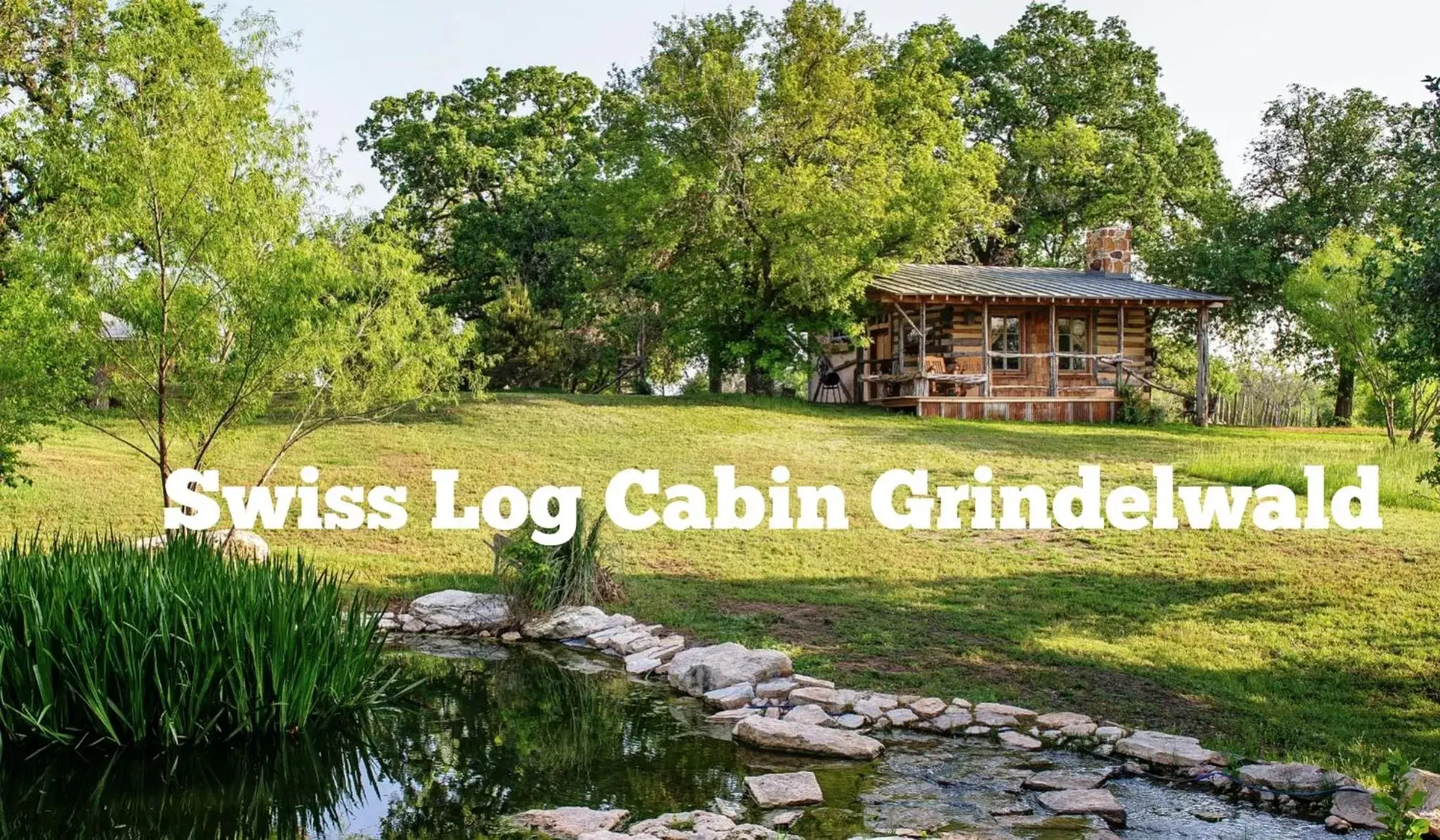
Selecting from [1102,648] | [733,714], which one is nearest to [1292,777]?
[1102,648]

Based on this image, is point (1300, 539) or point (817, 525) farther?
point (817, 525)

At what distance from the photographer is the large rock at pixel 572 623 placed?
11.1 metres

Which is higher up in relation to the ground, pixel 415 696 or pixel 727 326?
pixel 727 326

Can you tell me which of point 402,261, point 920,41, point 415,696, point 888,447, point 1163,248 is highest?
point 920,41

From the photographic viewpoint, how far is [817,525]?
636 inches

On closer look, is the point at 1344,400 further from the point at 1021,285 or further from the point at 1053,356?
the point at 1021,285

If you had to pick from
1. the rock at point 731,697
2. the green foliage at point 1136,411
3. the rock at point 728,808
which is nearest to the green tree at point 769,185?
the green foliage at point 1136,411

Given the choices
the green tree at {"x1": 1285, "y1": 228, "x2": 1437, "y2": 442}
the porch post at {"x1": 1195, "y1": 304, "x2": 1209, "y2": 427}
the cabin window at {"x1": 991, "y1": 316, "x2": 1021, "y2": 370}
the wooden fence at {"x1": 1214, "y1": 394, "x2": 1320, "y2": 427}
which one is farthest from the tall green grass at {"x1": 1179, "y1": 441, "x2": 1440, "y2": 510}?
the wooden fence at {"x1": 1214, "y1": 394, "x2": 1320, "y2": 427}

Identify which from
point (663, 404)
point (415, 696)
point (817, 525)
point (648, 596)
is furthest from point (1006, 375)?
point (415, 696)

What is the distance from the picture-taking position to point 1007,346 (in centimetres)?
3111

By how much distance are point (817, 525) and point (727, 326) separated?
14497 mm

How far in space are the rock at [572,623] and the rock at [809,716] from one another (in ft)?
10.7

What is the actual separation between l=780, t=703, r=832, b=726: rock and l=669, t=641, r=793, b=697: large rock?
2.53 feet

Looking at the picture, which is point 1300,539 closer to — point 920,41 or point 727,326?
point 727,326
